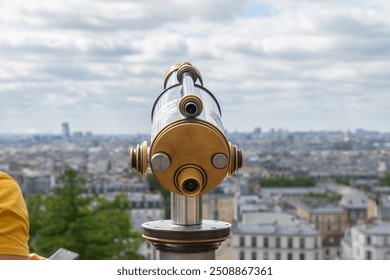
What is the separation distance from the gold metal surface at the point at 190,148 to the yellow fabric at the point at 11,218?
239mm

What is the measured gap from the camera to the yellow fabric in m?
1.23

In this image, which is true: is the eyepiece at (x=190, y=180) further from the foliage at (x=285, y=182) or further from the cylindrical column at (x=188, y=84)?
the foliage at (x=285, y=182)

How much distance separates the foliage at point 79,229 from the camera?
12.5 meters

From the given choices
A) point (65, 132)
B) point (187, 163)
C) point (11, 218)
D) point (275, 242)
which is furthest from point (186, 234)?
point (65, 132)

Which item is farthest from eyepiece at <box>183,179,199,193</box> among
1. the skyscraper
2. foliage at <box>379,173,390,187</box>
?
→ the skyscraper

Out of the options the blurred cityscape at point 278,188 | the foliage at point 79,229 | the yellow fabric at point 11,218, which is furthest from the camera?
the blurred cityscape at point 278,188

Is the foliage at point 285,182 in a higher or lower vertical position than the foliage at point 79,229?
higher

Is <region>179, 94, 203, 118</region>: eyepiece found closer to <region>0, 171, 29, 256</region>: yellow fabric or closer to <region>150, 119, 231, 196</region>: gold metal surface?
<region>150, 119, 231, 196</region>: gold metal surface

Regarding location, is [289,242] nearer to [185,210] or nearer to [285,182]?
[185,210]

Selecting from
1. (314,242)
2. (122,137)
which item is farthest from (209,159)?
(122,137)

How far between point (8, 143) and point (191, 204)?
100406 millimetres

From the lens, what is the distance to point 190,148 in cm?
126

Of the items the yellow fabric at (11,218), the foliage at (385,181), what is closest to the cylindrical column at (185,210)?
the yellow fabric at (11,218)

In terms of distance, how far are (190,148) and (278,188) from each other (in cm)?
5979
